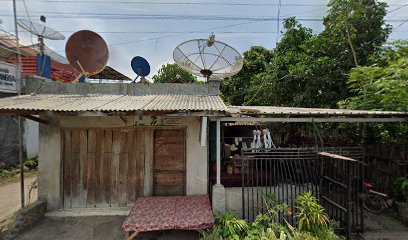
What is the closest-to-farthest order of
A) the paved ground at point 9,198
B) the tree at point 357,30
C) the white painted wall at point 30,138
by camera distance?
the paved ground at point 9,198
the tree at point 357,30
the white painted wall at point 30,138

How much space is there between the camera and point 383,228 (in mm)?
5590

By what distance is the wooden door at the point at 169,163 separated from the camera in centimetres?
616

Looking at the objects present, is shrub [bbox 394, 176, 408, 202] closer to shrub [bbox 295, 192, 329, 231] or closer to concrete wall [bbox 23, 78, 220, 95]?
shrub [bbox 295, 192, 329, 231]

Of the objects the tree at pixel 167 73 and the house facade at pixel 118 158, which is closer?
the house facade at pixel 118 158

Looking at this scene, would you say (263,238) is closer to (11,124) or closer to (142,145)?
(142,145)

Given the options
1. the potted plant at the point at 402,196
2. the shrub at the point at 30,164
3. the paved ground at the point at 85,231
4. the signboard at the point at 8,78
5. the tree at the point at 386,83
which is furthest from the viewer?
the shrub at the point at 30,164

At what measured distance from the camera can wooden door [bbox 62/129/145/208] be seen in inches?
240

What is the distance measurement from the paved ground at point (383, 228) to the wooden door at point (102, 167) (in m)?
5.72

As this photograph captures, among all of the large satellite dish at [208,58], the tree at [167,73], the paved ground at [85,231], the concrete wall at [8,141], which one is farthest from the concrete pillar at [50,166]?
the tree at [167,73]

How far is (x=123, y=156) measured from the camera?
20.3 ft

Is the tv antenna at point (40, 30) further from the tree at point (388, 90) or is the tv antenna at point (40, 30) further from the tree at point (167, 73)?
the tree at point (167, 73)

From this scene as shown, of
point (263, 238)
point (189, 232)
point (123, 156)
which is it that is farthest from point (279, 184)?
point (123, 156)

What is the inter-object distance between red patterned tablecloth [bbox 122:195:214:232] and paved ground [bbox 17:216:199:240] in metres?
0.50

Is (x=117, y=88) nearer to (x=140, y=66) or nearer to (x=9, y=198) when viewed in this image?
(x=140, y=66)
